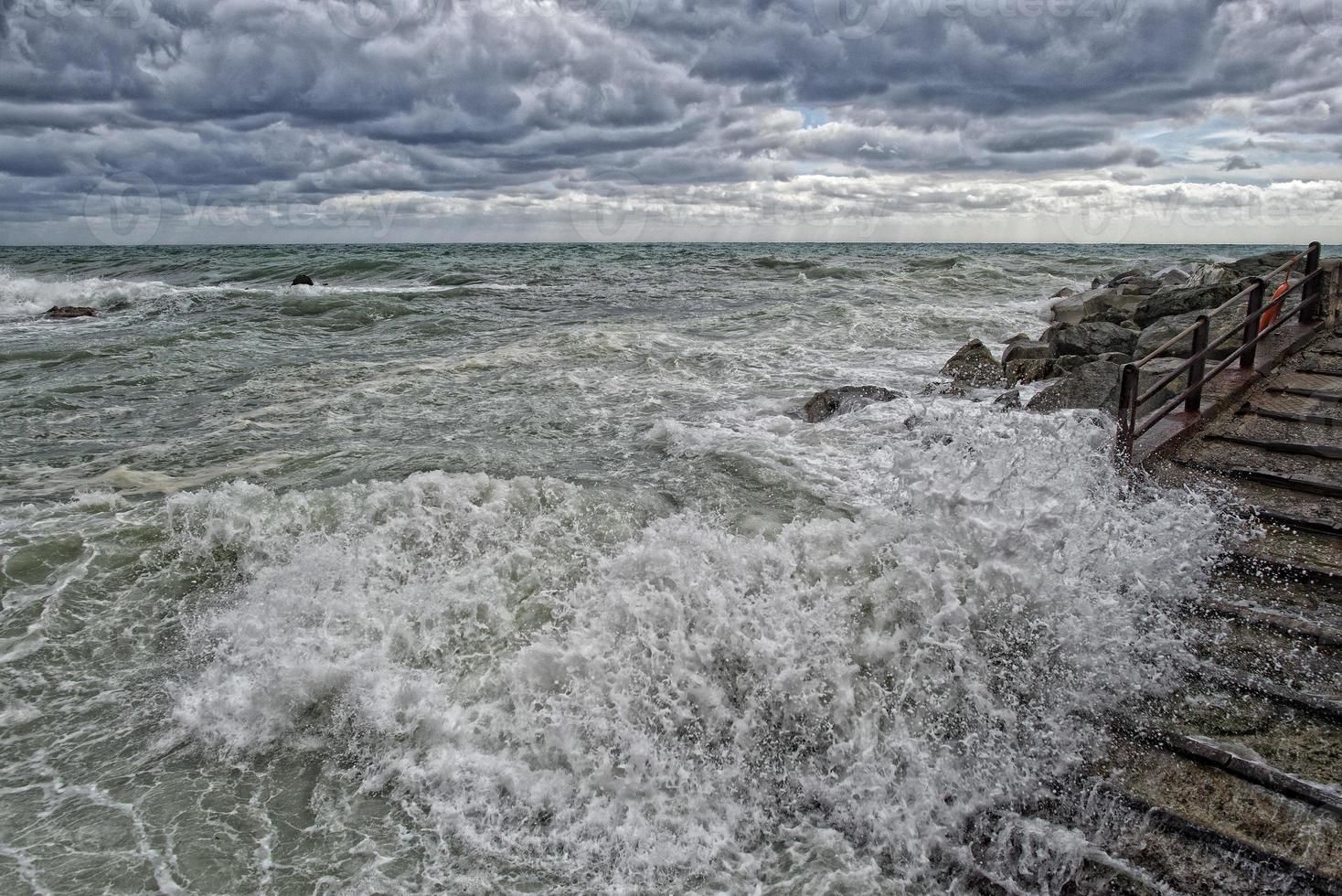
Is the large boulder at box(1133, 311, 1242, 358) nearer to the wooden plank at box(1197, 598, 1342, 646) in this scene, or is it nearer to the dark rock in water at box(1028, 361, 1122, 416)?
the dark rock in water at box(1028, 361, 1122, 416)

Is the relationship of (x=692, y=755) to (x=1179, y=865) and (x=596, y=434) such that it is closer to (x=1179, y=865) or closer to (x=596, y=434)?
(x=1179, y=865)

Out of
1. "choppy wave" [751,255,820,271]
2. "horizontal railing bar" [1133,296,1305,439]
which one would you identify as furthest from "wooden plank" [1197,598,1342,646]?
"choppy wave" [751,255,820,271]

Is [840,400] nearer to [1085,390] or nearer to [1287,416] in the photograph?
[1085,390]

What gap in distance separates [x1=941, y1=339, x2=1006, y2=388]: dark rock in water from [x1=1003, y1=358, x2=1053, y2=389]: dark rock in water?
0.16 metres

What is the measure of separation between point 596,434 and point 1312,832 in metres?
6.74

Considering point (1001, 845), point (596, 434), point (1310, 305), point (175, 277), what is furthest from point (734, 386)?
point (175, 277)

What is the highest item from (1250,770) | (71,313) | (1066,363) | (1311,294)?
(1311,294)

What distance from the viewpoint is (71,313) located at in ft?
68.8

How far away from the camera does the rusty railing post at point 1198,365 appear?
5683 millimetres

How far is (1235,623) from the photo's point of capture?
12.5 ft

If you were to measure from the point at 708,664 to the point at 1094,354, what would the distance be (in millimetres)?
8487

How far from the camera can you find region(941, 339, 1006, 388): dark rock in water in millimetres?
10734

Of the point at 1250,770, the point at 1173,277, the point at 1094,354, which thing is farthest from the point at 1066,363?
the point at 1173,277

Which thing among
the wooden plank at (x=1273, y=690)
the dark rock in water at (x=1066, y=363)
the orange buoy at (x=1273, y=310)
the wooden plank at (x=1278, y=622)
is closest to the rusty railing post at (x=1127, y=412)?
the wooden plank at (x=1278, y=622)
